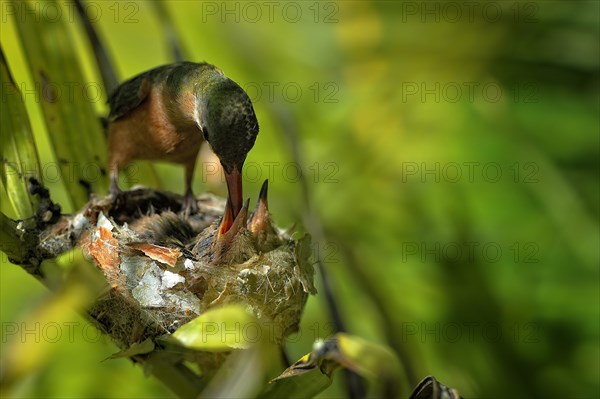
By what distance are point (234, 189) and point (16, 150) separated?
518mm

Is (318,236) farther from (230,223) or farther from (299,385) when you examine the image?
(299,385)

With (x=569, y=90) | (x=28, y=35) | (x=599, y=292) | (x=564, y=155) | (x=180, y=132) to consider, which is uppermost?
(x=28, y=35)

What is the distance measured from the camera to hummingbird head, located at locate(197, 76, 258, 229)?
71.7 inches

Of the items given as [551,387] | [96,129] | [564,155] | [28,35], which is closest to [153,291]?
[96,129]

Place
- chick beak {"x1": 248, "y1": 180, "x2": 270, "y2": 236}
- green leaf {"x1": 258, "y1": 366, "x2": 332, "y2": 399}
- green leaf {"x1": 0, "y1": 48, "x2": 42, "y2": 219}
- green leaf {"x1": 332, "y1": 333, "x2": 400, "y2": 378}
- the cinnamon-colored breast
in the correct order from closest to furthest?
green leaf {"x1": 332, "y1": 333, "x2": 400, "y2": 378} → green leaf {"x1": 258, "y1": 366, "x2": 332, "y2": 399} → green leaf {"x1": 0, "y1": 48, "x2": 42, "y2": 219} → chick beak {"x1": 248, "y1": 180, "x2": 270, "y2": 236} → the cinnamon-colored breast

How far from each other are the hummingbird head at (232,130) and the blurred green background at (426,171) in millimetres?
710

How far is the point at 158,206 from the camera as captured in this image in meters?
2.40

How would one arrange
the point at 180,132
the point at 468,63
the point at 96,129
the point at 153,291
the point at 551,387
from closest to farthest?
the point at 153,291 → the point at 96,129 → the point at 180,132 → the point at 551,387 → the point at 468,63

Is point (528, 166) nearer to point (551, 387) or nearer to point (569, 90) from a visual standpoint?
point (569, 90)

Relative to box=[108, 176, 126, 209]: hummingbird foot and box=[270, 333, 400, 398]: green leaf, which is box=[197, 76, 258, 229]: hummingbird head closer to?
box=[108, 176, 126, 209]: hummingbird foot

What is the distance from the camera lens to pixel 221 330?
1182 mm

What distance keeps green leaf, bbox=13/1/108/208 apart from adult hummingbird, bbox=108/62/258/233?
0.17 m

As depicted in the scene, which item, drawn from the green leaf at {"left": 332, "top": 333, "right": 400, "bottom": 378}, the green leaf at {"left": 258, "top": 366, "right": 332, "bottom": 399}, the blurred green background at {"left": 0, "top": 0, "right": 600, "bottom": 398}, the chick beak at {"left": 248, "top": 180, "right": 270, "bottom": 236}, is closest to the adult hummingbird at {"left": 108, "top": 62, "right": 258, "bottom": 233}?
the chick beak at {"left": 248, "top": 180, "right": 270, "bottom": 236}

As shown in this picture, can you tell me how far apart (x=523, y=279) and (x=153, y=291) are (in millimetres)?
1614
